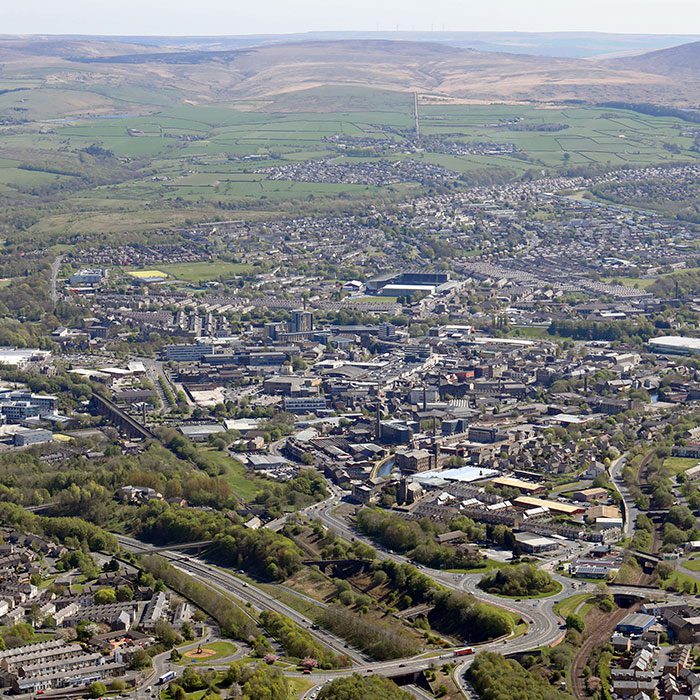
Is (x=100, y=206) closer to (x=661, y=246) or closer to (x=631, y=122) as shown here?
(x=661, y=246)

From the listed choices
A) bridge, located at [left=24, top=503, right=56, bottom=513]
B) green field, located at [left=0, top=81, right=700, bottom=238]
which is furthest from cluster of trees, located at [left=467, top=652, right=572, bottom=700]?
green field, located at [left=0, top=81, right=700, bottom=238]

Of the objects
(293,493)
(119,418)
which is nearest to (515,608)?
(293,493)

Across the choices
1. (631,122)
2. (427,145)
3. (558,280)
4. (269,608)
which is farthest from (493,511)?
(631,122)

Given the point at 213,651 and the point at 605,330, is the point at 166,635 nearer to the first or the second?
the point at 213,651

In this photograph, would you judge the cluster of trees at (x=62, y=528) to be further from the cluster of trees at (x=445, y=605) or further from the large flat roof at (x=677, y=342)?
the large flat roof at (x=677, y=342)

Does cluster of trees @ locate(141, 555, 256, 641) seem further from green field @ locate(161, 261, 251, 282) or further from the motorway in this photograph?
green field @ locate(161, 261, 251, 282)

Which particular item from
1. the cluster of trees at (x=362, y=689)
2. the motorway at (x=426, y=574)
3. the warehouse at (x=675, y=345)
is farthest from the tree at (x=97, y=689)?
the warehouse at (x=675, y=345)
